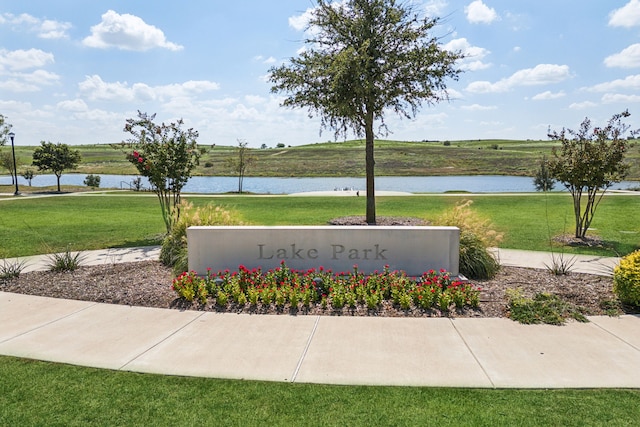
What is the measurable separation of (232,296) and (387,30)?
30.7 feet

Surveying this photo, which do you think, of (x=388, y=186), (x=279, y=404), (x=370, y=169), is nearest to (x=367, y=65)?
(x=370, y=169)

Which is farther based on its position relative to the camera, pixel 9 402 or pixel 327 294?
pixel 327 294

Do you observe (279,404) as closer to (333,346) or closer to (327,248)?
(333,346)

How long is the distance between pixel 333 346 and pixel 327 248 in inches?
126

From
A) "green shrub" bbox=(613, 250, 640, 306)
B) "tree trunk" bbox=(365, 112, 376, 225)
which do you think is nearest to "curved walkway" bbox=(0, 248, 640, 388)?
"green shrub" bbox=(613, 250, 640, 306)

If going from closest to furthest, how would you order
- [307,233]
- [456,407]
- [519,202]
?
[456,407]
[307,233]
[519,202]

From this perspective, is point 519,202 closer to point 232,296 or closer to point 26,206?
point 232,296

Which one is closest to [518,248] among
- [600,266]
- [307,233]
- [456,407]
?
[600,266]

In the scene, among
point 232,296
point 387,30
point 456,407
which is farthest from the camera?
point 387,30

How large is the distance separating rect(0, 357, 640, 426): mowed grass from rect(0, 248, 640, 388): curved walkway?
20 centimetres

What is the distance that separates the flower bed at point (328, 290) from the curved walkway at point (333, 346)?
472mm

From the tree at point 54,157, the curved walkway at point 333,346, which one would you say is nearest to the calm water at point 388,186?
the tree at point 54,157

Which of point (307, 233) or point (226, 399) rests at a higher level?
point (307, 233)

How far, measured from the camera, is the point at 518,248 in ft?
37.0
